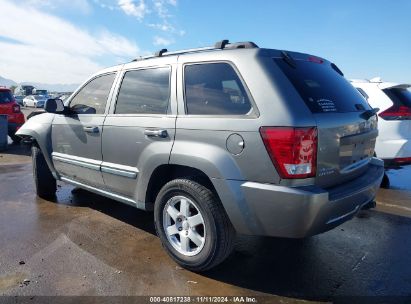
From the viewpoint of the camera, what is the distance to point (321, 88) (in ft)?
10.2

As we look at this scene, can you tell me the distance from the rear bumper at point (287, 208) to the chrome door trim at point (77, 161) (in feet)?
6.06

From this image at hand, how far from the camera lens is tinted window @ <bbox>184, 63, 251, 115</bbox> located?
2.91 m

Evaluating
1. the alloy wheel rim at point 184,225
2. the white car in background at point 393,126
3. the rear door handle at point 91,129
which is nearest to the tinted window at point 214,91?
the alloy wheel rim at point 184,225

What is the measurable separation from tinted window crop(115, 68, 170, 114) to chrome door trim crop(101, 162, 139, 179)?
1.88 feet

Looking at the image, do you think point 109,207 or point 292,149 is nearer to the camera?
point 292,149

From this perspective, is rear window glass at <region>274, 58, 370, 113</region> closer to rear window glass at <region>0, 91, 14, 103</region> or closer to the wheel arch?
the wheel arch

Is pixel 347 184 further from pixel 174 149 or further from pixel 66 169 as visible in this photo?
pixel 66 169

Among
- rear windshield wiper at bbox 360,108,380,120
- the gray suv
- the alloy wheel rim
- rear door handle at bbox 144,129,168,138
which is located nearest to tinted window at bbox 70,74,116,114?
the gray suv

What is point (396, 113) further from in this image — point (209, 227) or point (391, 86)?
point (209, 227)

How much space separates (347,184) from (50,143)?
Result: 3777 mm

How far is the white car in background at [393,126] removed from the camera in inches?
215

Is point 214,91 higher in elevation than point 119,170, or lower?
higher

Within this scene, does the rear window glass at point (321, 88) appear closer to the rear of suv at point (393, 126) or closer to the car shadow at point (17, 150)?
the rear of suv at point (393, 126)

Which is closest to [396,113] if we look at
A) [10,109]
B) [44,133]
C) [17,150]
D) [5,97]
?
[44,133]
